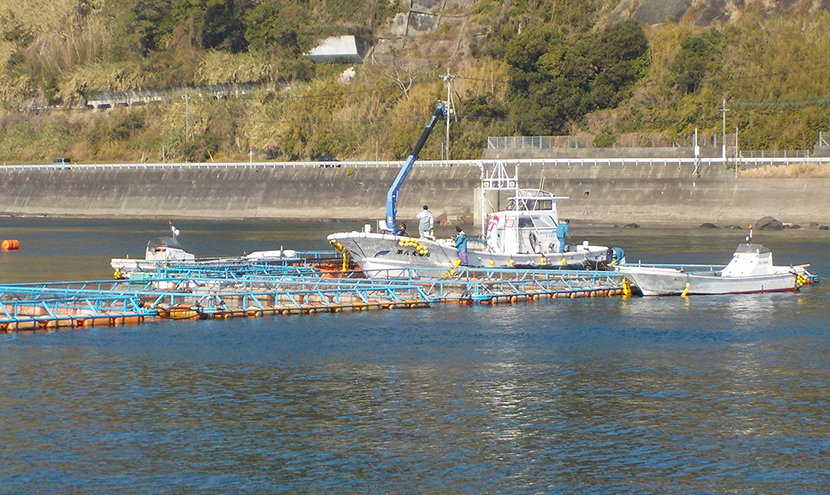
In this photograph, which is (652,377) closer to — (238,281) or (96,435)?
(96,435)

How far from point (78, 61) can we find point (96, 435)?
150m

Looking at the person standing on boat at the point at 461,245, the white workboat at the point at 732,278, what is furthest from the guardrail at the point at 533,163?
the white workboat at the point at 732,278

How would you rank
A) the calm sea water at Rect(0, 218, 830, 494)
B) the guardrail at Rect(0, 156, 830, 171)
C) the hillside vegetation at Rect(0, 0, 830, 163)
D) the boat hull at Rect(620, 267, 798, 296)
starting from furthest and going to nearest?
the hillside vegetation at Rect(0, 0, 830, 163), the guardrail at Rect(0, 156, 830, 171), the boat hull at Rect(620, 267, 798, 296), the calm sea water at Rect(0, 218, 830, 494)

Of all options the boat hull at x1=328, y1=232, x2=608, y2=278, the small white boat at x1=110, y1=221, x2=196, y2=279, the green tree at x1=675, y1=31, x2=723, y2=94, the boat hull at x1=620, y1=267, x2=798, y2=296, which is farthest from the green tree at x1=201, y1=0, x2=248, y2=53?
the boat hull at x1=620, y1=267, x2=798, y2=296

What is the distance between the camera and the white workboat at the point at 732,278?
47.6 meters

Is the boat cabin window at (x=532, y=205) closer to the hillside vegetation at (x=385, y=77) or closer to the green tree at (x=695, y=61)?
the hillside vegetation at (x=385, y=77)

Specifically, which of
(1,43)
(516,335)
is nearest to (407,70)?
(1,43)

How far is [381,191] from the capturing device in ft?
350

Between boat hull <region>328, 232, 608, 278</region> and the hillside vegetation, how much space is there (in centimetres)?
6142

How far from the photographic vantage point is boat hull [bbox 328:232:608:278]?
162 feet

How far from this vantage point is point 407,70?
5413 inches

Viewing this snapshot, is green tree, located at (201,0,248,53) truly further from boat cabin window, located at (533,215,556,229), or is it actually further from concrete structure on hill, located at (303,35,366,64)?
boat cabin window, located at (533,215,556,229)

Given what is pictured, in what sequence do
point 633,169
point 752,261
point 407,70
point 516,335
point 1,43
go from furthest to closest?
point 1,43 < point 407,70 < point 633,169 < point 752,261 < point 516,335

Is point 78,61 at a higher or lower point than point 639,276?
higher
